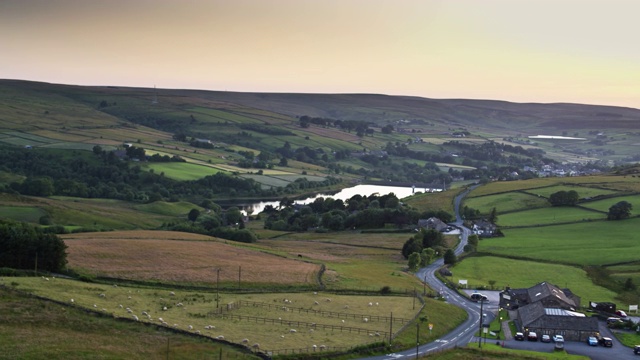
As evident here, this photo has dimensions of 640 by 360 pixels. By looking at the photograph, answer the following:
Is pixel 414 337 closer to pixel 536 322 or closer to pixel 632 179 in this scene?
pixel 536 322

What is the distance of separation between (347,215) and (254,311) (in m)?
70.2

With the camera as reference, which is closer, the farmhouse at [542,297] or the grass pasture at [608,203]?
the farmhouse at [542,297]

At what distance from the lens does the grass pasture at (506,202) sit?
124 meters

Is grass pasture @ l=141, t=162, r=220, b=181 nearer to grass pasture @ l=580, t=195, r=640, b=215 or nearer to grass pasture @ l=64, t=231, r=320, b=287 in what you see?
grass pasture @ l=64, t=231, r=320, b=287

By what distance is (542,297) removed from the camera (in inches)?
2613

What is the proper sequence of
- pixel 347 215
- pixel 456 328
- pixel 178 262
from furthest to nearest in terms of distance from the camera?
1. pixel 347 215
2. pixel 178 262
3. pixel 456 328

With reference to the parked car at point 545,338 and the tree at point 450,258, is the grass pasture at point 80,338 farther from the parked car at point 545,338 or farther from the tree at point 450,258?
the tree at point 450,258

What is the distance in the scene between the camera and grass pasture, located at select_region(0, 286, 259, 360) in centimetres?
4041

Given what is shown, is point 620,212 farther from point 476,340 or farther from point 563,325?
point 476,340

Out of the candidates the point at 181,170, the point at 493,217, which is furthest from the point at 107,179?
the point at 493,217

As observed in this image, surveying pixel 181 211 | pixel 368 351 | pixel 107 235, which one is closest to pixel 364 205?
pixel 181 211

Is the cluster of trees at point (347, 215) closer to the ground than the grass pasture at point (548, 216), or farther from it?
closer to the ground

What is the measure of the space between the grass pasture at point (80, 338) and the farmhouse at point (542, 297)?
108 feet

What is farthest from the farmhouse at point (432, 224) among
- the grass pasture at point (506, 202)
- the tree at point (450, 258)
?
the tree at point (450, 258)
